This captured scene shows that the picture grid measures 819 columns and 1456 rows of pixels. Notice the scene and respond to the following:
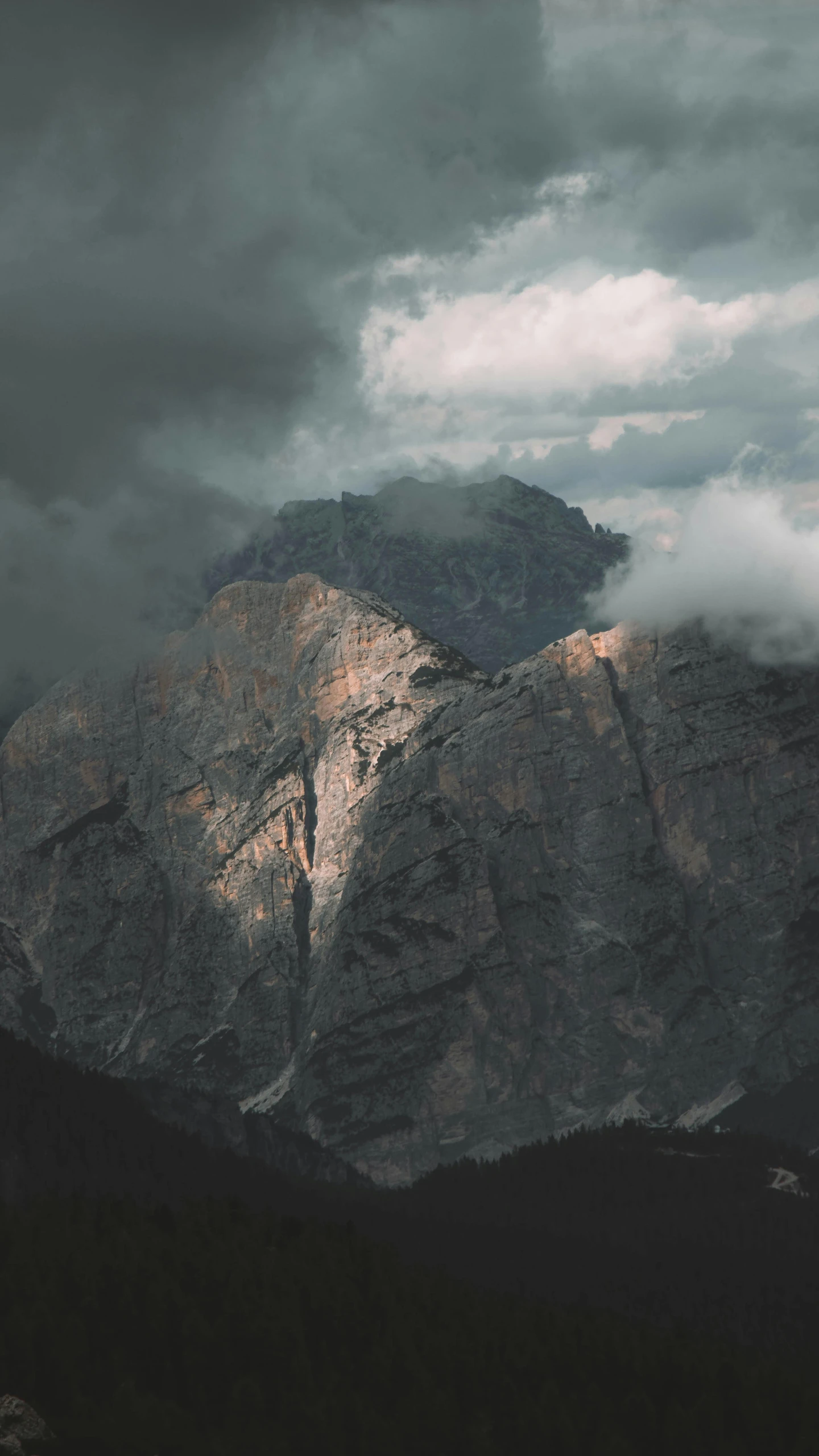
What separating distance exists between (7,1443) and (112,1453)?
55.3 feet

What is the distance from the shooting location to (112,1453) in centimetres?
19588

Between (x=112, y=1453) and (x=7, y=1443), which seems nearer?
(x=7, y=1443)

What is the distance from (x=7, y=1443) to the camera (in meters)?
182
